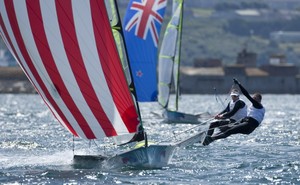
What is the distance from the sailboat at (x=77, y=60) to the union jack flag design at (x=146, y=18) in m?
17.1

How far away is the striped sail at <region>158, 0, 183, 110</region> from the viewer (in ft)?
140

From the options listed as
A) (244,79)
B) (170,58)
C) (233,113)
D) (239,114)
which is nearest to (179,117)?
(170,58)

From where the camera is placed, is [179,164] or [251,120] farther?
[251,120]

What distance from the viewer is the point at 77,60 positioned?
2062 centimetres

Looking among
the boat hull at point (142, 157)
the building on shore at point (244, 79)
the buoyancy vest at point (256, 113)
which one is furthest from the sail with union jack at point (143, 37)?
the building on shore at point (244, 79)

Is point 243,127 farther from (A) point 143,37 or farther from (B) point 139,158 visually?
(A) point 143,37

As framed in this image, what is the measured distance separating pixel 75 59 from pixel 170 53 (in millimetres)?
22452

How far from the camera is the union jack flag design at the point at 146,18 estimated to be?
38219 mm

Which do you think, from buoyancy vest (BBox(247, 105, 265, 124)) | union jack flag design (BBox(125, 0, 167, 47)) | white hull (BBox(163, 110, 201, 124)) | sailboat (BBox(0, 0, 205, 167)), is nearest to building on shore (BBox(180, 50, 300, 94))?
white hull (BBox(163, 110, 201, 124))

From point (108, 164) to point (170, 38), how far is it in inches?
844

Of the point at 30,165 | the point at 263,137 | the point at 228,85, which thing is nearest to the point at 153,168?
the point at 30,165

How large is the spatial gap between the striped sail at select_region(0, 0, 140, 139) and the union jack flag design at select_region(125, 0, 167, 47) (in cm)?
1726

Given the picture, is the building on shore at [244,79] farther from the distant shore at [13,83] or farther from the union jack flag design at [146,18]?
the union jack flag design at [146,18]

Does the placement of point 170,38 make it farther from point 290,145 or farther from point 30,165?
point 30,165
